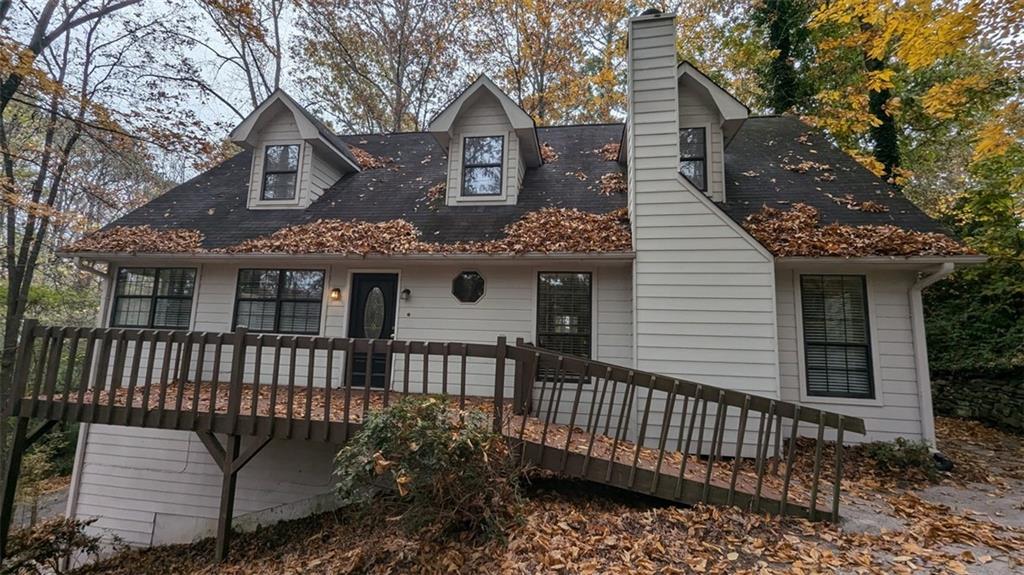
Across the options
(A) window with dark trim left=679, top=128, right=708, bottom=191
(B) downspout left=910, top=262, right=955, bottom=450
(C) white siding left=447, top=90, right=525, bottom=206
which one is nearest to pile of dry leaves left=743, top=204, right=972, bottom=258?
(B) downspout left=910, top=262, right=955, bottom=450

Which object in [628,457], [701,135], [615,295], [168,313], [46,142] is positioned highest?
[46,142]

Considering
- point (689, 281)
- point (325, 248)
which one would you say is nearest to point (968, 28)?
point (689, 281)

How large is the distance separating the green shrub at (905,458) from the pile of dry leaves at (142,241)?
10132 millimetres

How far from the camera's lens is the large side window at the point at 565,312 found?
614 cm

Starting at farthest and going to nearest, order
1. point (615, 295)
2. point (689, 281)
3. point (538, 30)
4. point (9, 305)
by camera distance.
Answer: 1. point (538, 30)
2. point (9, 305)
3. point (615, 295)
4. point (689, 281)

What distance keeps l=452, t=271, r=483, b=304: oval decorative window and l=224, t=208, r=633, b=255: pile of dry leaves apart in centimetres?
50

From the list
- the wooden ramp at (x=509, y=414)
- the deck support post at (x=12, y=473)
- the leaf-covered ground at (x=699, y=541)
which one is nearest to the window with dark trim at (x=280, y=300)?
the wooden ramp at (x=509, y=414)

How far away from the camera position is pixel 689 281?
539 cm

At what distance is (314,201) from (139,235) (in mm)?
2828

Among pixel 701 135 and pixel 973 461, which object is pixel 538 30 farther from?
pixel 973 461

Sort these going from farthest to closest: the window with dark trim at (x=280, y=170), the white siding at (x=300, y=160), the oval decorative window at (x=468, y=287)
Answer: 1. the window with dark trim at (x=280, y=170)
2. the white siding at (x=300, y=160)
3. the oval decorative window at (x=468, y=287)

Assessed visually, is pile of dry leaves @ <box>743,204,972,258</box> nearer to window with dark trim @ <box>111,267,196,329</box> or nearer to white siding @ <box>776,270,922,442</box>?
white siding @ <box>776,270,922,442</box>

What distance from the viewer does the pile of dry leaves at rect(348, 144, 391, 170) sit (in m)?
8.93

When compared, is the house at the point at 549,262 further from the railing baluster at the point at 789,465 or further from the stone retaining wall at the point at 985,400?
the stone retaining wall at the point at 985,400
